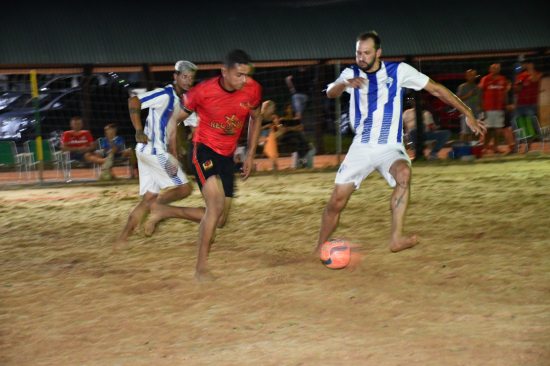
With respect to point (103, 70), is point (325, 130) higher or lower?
lower

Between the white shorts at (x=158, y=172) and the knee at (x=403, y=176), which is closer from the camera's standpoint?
the knee at (x=403, y=176)

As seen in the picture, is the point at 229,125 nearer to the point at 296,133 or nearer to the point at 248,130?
the point at 248,130

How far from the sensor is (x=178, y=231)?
901cm

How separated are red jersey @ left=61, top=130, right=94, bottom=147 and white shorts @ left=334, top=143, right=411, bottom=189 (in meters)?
10.7

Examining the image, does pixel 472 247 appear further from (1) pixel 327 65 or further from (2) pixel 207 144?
(1) pixel 327 65

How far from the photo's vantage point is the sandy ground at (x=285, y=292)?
452 cm

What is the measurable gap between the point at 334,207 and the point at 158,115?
7.28 feet

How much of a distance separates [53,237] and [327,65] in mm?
14272

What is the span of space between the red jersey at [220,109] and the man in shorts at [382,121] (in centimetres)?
71

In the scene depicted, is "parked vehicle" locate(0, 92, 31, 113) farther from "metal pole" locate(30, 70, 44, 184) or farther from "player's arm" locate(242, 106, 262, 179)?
"player's arm" locate(242, 106, 262, 179)

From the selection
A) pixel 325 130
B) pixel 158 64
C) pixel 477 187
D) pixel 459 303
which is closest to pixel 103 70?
pixel 158 64

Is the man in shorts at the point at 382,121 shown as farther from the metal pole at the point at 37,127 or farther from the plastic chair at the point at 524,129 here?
the plastic chair at the point at 524,129

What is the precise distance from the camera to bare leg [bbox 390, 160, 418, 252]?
6.52 meters

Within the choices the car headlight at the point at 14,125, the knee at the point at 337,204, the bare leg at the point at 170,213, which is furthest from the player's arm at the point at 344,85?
the car headlight at the point at 14,125
